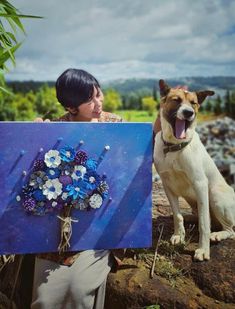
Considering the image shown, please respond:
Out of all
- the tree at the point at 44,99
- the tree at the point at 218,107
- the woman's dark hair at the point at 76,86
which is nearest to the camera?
the woman's dark hair at the point at 76,86

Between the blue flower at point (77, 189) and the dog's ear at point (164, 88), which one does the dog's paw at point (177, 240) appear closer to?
the blue flower at point (77, 189)

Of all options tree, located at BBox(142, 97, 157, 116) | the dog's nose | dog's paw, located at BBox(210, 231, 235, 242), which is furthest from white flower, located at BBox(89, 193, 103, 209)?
tree, located at BBox(142, 97, 157, 116)

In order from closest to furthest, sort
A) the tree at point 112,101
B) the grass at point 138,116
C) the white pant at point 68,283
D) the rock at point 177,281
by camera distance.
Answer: the white pant at point 68,283, the rock at point 177,281, the tree at point 112,101, the grass at point 138,116

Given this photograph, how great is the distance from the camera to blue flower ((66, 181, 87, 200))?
2.12 m

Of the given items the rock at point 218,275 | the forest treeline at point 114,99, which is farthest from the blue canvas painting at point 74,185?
the forest treeline at point 114,99

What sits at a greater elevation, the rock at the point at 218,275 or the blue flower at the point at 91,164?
the blue flower at the point at 91,164

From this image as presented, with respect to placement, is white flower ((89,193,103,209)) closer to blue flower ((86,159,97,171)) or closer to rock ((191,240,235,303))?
blue flower ((86,159,97,171))

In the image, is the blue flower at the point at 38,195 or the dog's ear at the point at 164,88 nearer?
the blue flower at the point at 38,195

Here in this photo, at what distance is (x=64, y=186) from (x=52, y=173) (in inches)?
3.6

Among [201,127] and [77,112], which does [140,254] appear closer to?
[77,112]

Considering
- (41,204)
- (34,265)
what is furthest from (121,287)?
(41,204)

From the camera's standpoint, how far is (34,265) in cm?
248

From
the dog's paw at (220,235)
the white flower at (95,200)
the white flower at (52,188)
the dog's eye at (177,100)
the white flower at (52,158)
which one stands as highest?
the dog's eye at (177,100)

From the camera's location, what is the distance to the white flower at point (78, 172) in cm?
212
